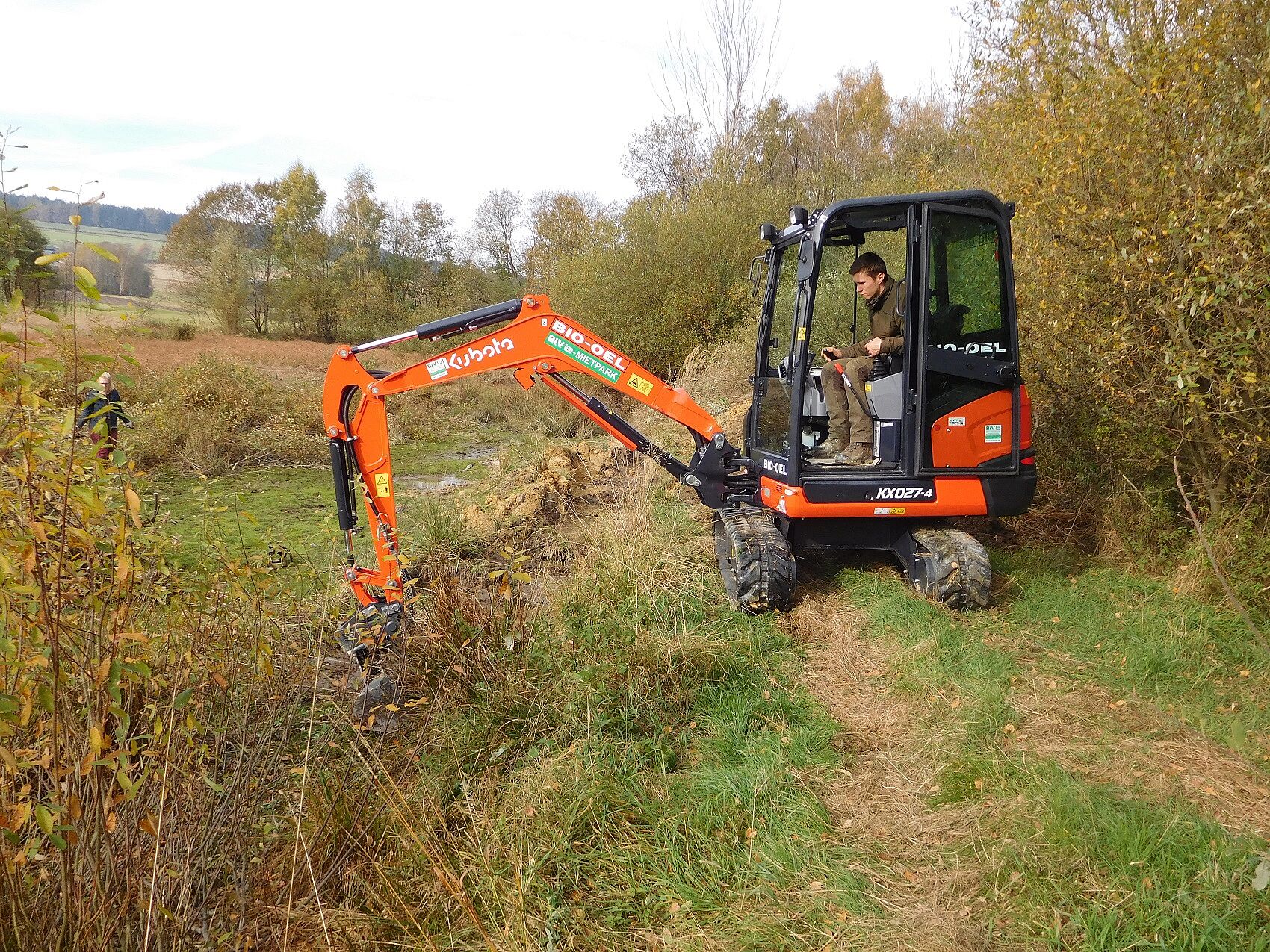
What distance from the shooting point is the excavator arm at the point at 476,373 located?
4848 millimetres

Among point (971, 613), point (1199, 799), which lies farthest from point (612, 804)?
point (971, 613)

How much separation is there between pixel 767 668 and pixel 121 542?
3.44m

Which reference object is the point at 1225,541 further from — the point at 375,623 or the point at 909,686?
the point at 375,623

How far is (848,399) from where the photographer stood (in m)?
5.53

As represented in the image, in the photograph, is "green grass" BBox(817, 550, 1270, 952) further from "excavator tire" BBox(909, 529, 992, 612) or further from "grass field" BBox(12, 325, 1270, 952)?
"excavator tire" BBox(909, 529, 992, 612)

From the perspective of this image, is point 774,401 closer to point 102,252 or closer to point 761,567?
point 761,567

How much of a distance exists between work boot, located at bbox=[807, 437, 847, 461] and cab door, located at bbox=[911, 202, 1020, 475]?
51cm

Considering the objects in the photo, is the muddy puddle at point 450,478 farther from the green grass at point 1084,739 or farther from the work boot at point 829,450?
the green grass at point 1084,739

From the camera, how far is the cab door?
5.18 m

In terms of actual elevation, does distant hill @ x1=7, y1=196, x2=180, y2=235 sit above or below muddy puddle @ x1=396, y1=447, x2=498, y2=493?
above

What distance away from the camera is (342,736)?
3.80 meters

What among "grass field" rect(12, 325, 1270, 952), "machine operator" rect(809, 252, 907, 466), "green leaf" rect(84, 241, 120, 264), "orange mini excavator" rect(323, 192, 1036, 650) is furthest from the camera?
"machine operator" rect(809, 252, 907, 466)

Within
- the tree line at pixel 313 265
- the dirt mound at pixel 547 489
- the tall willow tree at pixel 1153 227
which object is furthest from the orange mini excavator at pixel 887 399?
the tree line at pixel 313 265

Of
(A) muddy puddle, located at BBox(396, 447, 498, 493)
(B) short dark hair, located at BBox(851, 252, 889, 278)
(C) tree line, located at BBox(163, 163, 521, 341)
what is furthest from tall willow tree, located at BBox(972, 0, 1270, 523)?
(C) tree line, located at BBox(163, 163, 521, 341)
